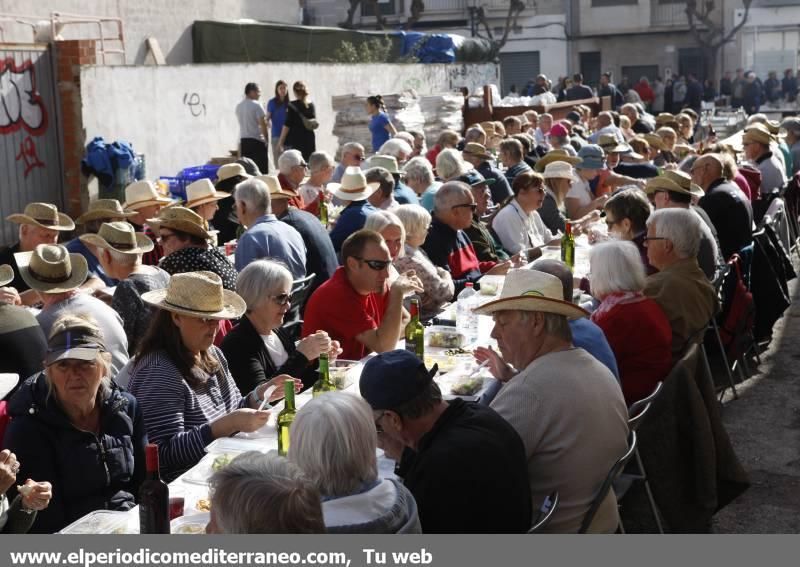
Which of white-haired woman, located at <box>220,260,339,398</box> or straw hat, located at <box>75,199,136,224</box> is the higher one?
straw hat, located at <box>75,199,136,224</box>

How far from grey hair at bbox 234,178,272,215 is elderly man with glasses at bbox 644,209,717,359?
275 centimetres

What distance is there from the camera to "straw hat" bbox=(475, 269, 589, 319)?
14.8 feet

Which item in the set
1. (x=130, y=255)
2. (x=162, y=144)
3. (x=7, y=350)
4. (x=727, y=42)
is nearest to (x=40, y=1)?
(x=162, y=144)

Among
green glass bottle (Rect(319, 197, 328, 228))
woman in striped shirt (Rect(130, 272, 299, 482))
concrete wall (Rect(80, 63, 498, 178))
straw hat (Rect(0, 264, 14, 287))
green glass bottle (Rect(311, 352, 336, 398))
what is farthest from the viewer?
concrete wall (Rect(80, 63, 498, 178))

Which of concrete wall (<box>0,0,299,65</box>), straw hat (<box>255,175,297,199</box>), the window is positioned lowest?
straw hat (<box>255,175,297,199</box>)

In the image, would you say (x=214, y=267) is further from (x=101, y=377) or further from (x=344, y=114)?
(x=344, y=114)

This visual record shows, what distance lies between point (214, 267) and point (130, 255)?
50 cm

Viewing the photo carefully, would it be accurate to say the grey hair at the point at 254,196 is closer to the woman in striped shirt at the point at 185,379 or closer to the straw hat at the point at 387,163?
the straw hat at the point at 387,163

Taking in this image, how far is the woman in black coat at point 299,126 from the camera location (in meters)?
16.7

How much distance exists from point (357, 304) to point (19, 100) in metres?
8.33

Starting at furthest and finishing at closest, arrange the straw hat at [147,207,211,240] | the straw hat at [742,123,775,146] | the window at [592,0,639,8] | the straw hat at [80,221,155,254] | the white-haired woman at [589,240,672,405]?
1. the window at [592,0,639,8]
2. the straw hat at [742,123,775,146]
3. the straw hat at [147,207,211,240]
4. the straw hat at [80,221,155,254]
5. the white-haired woman at [589,240,672,405]

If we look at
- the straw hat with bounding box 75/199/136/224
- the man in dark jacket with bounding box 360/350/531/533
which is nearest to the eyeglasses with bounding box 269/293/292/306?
the man in dark jacket with bounding box 360/350/531/533

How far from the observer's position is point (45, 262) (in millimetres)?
5582

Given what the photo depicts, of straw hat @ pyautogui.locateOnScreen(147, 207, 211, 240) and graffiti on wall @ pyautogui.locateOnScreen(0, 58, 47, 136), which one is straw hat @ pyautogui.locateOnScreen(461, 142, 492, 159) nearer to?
graffiti on wall @ pyautogui.locateOnScreen(0, 58, 47, 136)
